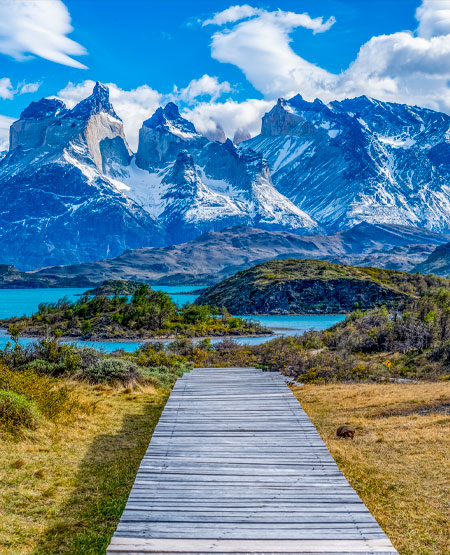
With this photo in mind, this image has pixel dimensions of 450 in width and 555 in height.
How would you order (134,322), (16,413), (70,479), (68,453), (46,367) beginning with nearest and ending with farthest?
(70,479) → (68,453) → (16,413) → (46,367) → (134,322)

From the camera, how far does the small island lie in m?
54.1

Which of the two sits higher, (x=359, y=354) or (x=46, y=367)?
(x=46, y=367)

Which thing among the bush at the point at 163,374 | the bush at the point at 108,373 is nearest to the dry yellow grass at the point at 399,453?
the bush at the point at 163,374

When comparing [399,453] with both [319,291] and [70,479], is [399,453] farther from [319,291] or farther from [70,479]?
[319,291]

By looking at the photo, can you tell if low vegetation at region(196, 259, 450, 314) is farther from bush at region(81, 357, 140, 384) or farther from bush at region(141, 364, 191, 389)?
bush at region(81, 357, 140, 384)

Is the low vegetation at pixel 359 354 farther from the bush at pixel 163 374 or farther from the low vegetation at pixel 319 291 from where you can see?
the low vegetation at pixel 319 291

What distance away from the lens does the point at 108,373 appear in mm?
20453

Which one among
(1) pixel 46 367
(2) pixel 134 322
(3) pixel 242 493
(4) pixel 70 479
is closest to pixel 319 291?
(2) pixel 134 322

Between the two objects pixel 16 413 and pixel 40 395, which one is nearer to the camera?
pixel 16 413

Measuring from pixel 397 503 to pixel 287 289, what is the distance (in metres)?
87.0

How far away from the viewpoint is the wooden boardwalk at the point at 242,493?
6137 millimetres

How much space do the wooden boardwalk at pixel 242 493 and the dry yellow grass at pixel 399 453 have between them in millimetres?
1463

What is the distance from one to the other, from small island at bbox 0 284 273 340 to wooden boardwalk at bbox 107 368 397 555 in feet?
140

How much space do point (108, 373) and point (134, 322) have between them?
1449 inches
